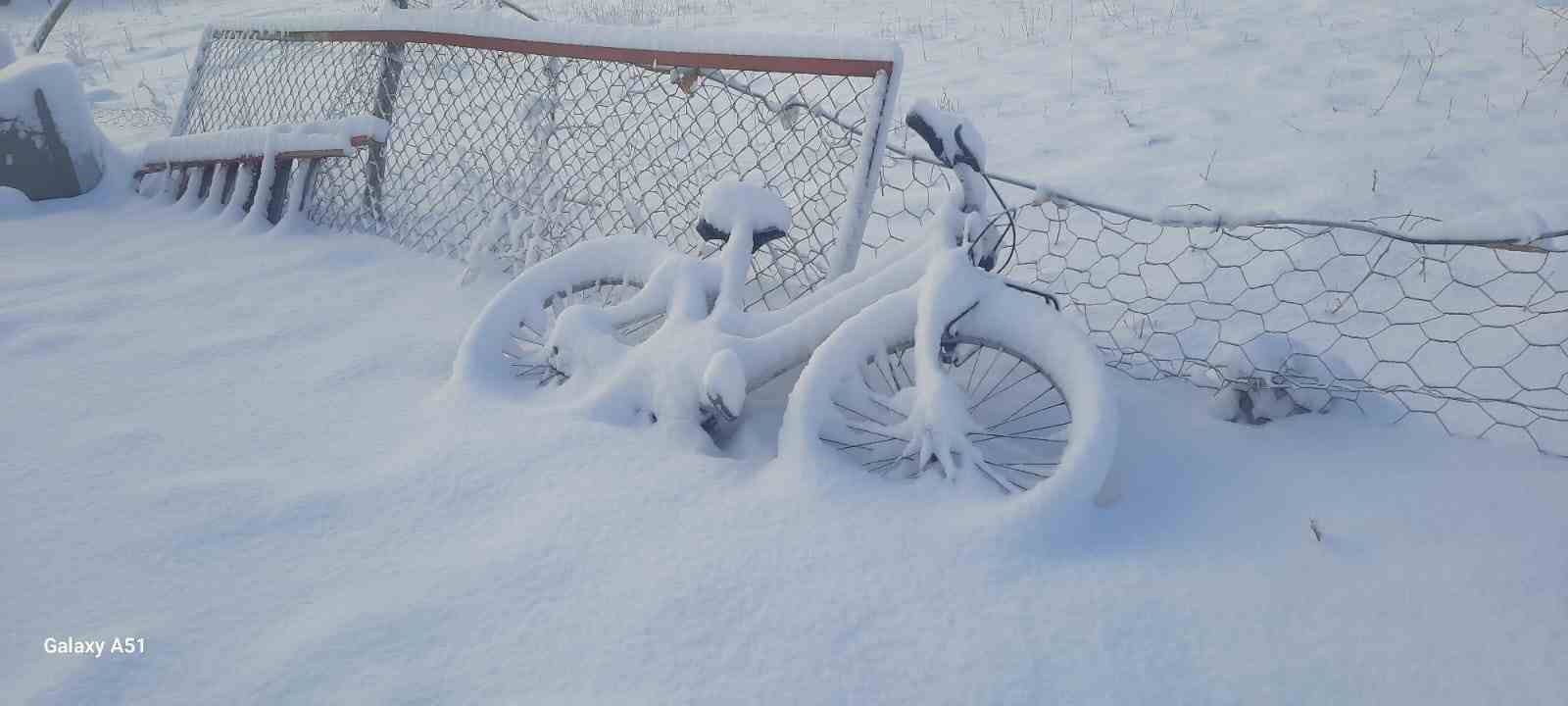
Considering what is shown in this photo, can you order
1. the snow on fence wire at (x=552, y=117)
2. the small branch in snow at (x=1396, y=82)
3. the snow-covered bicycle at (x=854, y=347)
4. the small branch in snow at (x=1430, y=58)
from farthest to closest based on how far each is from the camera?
the small branch in snow at (x=1430, y=58) → the small branch in snow at (x=1396, y=82) → the snow on fence wire at (x=552, y=117) → the snow-covered bicycle at (x=854, y=347)

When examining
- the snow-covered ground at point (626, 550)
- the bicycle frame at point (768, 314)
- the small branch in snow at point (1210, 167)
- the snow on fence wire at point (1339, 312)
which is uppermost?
the small branch in snow at point (1210, 167)

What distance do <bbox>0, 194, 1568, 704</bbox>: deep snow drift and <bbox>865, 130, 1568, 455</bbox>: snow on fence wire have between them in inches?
5.9

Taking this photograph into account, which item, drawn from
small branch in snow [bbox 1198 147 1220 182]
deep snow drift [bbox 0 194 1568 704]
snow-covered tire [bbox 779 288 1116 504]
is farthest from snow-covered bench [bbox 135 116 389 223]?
small branch in snow [bbox 1198 147 1220 182]

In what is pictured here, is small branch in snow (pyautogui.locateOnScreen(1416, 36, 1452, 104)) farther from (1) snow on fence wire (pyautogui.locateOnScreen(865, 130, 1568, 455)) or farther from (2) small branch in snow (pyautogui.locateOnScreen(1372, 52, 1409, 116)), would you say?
(1) snow on fence wire (pyautogui.locateOnScreen(865, 130, 1568, 455))

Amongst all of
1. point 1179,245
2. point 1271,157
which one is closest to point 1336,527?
point 1179,245

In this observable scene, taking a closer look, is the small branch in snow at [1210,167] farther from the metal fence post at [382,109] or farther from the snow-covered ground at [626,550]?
the metal fence post at [382,109]

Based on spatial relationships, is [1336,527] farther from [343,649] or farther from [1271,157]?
[1271,157]

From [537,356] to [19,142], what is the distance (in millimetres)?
3599

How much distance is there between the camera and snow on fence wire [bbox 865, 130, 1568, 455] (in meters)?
2.29

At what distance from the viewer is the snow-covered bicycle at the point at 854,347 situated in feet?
6.50

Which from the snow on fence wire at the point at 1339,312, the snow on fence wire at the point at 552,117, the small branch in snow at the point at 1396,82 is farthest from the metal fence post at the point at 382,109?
the small branch in snow at the point at 1396,82

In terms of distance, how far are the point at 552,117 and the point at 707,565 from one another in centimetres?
219

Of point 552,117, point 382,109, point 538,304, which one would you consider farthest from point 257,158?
point 538,304

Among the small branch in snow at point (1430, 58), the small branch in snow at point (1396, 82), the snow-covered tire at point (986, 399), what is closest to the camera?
the snow-covered tire at point (986, 399)
